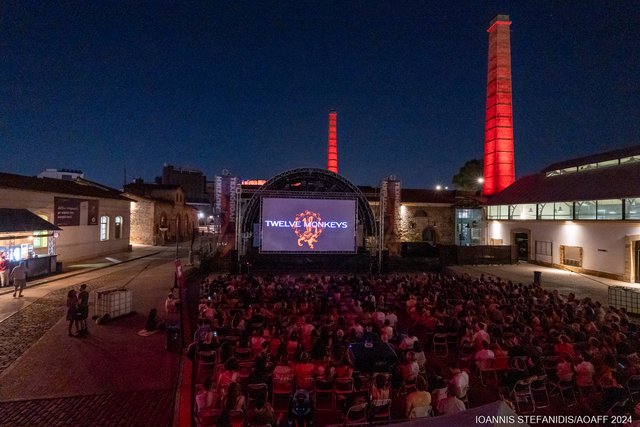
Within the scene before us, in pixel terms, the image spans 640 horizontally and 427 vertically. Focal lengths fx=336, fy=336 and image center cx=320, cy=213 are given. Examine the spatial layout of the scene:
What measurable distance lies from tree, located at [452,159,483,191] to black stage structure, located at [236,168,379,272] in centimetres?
2364

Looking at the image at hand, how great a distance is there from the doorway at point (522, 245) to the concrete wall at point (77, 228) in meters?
30.3

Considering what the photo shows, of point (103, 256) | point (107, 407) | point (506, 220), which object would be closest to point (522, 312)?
point (107, 407)

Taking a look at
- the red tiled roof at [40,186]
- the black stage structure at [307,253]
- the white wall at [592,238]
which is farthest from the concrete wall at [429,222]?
the red tiled roof at [40,186]

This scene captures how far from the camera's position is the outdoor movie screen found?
20.5 meters

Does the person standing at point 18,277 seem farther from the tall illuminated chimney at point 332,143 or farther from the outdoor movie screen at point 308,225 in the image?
the tall illuminated chimney at point 332,143

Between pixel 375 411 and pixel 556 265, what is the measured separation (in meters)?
21.4

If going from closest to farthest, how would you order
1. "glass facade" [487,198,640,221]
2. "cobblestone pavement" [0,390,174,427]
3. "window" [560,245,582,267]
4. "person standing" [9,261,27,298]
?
1. "cobblestone pavement" [0,390,174,427]
2. "person standing" [9,261,27,298]
3. "glass facade" [487,198,640,221]
4. "window" [560,245,582,267]

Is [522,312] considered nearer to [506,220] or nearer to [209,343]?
[209,343]

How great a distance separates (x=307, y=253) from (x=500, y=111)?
21.2 meters

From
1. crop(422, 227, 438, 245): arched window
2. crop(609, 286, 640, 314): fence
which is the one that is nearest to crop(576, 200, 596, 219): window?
crop(609, 286, 640, 314): fence

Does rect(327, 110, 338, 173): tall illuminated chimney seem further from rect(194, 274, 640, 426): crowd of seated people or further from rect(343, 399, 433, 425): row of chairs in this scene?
rect(343, 399, 433, 425): row of chairs

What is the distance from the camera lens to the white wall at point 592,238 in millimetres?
17016

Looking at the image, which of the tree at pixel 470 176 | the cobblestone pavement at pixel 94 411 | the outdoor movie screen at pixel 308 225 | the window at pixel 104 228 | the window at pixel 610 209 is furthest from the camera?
the tree at pixel 470 176

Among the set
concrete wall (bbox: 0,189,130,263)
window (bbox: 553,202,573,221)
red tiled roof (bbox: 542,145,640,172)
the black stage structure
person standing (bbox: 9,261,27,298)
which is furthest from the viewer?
the black stage structure
